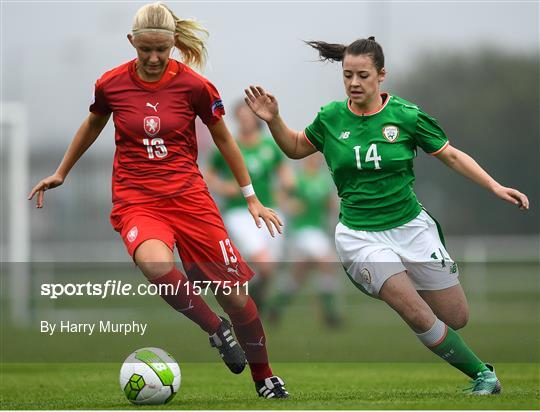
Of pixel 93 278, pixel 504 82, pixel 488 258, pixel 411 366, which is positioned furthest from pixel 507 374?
pixel 504 82

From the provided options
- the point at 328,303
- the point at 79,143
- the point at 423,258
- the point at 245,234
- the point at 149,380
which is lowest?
the point at 328,303

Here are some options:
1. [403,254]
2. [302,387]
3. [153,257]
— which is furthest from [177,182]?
[302,387]

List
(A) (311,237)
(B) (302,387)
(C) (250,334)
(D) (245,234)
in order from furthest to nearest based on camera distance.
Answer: (A) (311,237)
(D) (245,234)
(B) (302,387)
(C) (250,334)

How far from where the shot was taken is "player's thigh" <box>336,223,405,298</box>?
6945 mm

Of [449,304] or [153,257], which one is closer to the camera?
[153,257]

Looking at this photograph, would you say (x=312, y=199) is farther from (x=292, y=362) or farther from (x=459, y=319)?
(x=459, y=319)

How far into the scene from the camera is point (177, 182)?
7.07 metres

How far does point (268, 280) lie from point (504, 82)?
30.1 feet

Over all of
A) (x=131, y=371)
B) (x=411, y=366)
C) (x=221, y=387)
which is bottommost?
(x=411, y=366)

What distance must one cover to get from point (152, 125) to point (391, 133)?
55.0 inches

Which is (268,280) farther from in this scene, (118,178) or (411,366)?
(118,178)

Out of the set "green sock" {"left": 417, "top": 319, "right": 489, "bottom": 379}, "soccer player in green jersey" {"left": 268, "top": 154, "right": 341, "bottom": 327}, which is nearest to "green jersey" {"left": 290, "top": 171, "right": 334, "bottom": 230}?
"soccer player in green jersey" {"left": 268, "top": 154, "right": 341, "bottom": 327}

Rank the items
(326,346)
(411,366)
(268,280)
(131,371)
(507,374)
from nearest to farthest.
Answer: (131,371) < (507,374) < (411,366) < (326,346) < (268,280)

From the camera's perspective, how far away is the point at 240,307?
721cm
